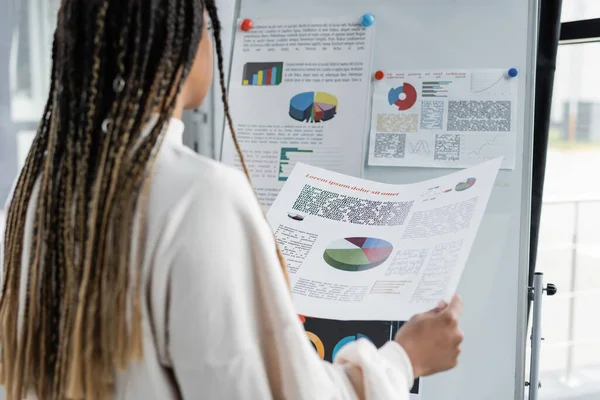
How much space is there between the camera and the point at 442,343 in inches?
31.4

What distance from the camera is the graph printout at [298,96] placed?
4.83 feet

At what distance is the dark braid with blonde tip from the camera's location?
612 millimetres

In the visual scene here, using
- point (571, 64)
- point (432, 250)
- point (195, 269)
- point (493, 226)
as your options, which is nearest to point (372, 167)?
point (493, 226)

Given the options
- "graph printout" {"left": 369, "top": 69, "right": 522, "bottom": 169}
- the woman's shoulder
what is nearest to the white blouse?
the woman's shoulder

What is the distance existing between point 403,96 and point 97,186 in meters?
0.95

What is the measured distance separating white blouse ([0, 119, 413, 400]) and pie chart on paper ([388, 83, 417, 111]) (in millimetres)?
875

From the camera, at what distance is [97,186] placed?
0.63 meters

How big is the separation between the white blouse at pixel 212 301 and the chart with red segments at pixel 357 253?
291 mm

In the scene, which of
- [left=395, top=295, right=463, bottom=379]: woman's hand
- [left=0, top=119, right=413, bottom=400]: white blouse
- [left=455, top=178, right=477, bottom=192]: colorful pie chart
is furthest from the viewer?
[left=455, top=178, right=477, bottom=192]: colorful pie chart

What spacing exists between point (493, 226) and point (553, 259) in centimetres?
217

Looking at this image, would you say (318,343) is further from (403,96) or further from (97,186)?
(97,186)

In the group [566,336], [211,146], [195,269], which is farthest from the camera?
[566,336]

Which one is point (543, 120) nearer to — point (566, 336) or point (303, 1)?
point (303, 1)

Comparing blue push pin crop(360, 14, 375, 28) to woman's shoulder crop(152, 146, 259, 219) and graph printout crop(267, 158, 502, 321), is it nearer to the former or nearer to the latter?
graph printout crop(267, 158, 502, 321)
